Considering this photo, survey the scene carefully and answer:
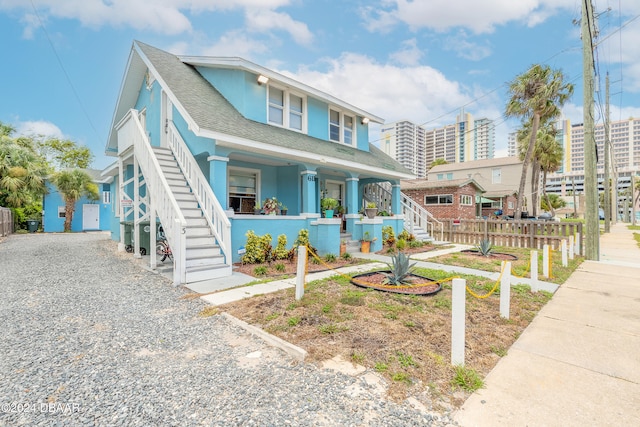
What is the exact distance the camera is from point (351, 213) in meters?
11.3

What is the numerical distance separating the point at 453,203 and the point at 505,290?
19.0 metres

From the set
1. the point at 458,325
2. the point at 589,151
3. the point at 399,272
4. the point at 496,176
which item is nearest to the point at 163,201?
the point at 399,272

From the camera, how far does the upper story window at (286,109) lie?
411 inches

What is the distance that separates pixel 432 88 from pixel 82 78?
25.5m

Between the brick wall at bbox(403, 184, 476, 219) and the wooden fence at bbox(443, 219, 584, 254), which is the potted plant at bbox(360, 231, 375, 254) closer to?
the wooden fence at bbox(443, 219, 584, 254)

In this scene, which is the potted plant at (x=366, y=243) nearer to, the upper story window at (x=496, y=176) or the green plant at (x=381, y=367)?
the green plant at (x=381, y=367)

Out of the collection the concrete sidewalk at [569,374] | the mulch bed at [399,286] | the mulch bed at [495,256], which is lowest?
the concrete sidewalk at [569,374]

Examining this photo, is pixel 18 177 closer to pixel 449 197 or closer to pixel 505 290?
pixel 505 290

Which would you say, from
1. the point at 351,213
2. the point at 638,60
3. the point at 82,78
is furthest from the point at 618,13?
the point at 82,78

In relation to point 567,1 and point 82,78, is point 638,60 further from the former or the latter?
point 82,78

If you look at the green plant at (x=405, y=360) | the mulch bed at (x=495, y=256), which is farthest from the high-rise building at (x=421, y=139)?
the green plant at (x=405, y=360)

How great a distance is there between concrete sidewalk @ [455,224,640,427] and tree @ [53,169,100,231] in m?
24.7

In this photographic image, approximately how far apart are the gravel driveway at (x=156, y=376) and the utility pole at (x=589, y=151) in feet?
36.2

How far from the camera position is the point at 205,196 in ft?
25.7
